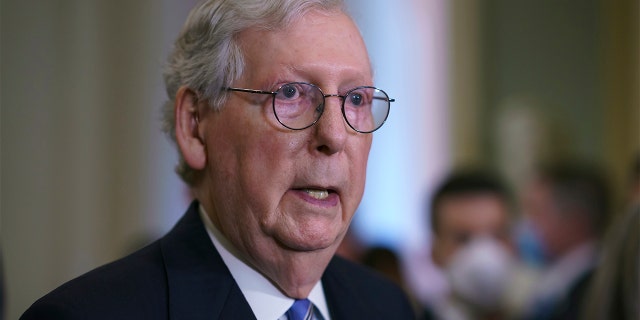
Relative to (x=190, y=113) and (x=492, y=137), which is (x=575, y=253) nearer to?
(x=492, y=137)

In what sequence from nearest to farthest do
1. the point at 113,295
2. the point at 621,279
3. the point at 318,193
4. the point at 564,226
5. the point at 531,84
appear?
the point at 113,295
the point at 318,193
the point at 621,279
the point at 564,226
the point at 531,84

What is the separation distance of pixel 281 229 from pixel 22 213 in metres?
4.15

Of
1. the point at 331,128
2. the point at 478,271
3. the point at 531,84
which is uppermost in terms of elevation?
the point at 331,128

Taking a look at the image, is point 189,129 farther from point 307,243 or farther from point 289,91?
point 307,243

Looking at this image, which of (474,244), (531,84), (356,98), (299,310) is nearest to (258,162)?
(356,98)

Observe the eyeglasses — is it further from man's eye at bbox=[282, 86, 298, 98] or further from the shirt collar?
the shirt collar

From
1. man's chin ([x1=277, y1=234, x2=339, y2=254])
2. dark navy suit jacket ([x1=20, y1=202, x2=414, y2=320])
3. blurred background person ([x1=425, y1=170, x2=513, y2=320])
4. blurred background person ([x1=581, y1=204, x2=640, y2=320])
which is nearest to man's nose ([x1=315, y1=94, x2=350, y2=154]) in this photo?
man's chin ([x1=277, y1=234, x2=339, y2=254])

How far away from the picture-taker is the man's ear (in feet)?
7.39

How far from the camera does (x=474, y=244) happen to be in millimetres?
4766

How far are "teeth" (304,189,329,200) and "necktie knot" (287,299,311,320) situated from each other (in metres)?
0.31

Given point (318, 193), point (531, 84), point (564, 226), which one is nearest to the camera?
point (318, 193)

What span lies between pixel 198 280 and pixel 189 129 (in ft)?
1.33

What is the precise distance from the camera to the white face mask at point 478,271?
186 inches

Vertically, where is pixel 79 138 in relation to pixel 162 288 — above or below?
below
